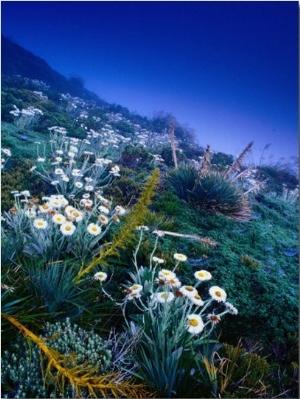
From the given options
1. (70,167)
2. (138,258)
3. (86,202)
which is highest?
(70,167)

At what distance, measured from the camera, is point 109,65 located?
2.22m

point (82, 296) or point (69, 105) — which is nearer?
point (82, 296)

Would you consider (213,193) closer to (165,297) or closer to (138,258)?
(138,258)

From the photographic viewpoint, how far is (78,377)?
4.15 ft

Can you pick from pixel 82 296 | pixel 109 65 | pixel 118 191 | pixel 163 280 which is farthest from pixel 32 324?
pixel 109 65

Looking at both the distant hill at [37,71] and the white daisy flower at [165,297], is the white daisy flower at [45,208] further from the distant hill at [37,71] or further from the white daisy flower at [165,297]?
the distant hill at [37,71]

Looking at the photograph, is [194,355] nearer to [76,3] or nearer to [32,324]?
[32,324]

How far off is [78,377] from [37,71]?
2.10 meters

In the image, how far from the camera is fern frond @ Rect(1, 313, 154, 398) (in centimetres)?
119

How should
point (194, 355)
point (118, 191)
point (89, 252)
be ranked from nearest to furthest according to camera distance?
point (194, 355)
point (89, 252)
point (118, 191)

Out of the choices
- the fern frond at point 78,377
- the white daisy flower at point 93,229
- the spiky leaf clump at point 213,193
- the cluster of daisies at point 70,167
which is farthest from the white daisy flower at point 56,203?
the spiky leaf clump at point 213,193

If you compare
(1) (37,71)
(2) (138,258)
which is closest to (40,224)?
(2) (138,258)

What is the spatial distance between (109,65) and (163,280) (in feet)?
5.06

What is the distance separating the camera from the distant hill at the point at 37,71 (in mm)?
2254
